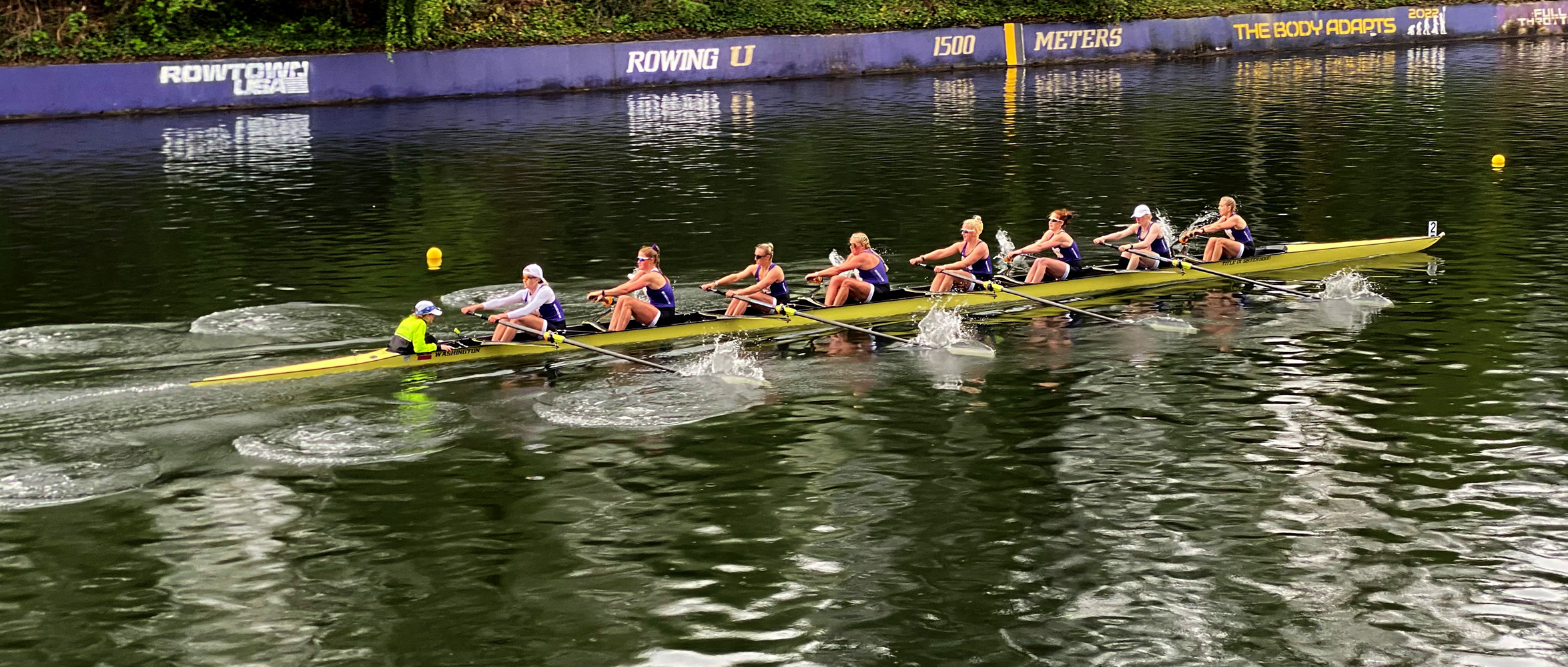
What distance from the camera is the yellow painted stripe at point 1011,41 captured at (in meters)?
54.3

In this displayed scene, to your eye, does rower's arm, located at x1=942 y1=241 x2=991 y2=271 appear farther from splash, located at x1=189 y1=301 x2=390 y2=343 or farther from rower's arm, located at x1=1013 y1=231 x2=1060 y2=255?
splash, located at x1=189 y1=301 x2=390 y2=343

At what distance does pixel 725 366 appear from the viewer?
18312 millimetres

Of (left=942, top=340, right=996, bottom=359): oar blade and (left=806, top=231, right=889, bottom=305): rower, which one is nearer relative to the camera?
(left=942, top=340, right=996, bottom=359): oar blade

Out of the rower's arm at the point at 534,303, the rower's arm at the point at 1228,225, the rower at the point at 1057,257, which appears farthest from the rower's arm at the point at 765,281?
the rower's arm at the point at 1228,225

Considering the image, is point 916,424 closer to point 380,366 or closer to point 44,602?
point 380,366

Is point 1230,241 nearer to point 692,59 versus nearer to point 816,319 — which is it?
point 816,319

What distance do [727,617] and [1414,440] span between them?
784cm

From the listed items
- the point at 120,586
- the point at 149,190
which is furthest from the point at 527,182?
the point at 120,586

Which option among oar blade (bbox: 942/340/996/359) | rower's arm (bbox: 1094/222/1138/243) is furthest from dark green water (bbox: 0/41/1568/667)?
rower's arm (bbox: 1094/222/1138/243)

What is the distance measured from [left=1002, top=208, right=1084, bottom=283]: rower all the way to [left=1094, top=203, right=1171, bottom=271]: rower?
1.64ft

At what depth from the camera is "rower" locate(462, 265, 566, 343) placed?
18766 mm

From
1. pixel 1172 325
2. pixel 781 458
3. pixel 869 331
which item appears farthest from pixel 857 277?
pixel 781 458

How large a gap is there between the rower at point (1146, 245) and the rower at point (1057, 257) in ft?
1.64

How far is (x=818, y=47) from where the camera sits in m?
52.1
